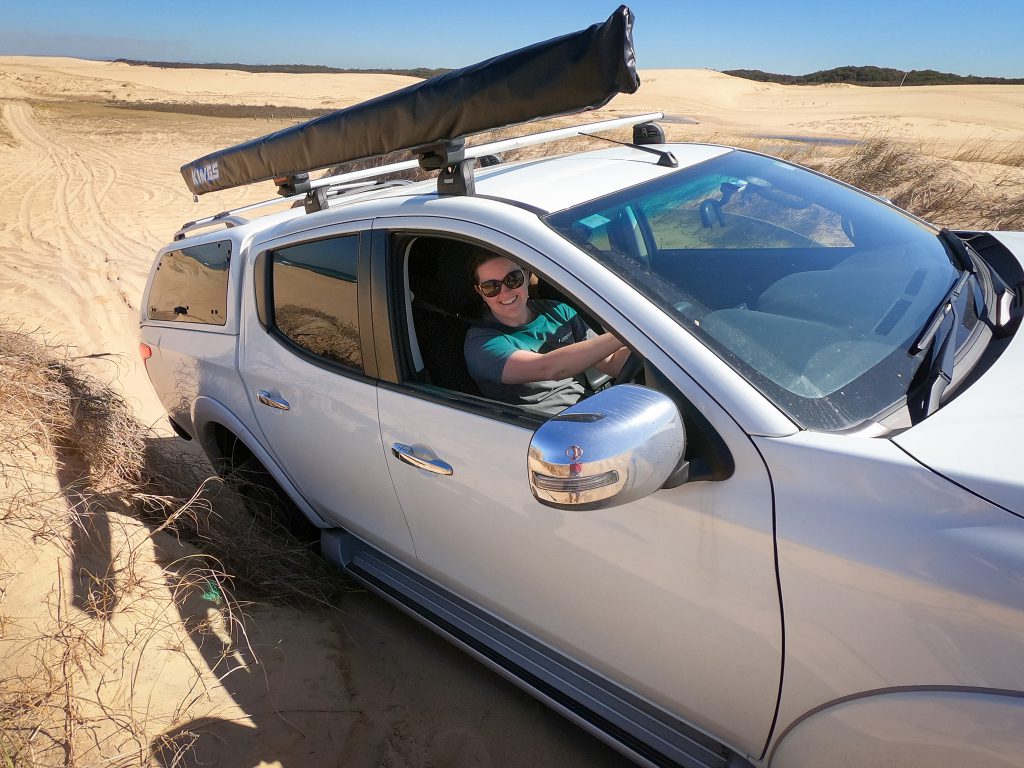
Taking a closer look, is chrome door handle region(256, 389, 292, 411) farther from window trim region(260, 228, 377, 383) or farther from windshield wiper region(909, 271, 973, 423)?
windshield wiper region(909, 271, 973, 423)

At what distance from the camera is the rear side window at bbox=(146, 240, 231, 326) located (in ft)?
10.3

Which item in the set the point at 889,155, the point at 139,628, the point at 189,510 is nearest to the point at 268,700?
the point at 139,628

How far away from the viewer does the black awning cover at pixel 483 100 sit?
162 centimetres

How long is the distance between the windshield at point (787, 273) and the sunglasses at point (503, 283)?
0.35 meters

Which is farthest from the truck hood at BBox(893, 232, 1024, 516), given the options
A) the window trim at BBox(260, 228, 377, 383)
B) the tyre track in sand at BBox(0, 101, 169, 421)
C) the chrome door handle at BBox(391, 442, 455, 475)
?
the tyre track in sand at BBox(0, 101, 169, 421)

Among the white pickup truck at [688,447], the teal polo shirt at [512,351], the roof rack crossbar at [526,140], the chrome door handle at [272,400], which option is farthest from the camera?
the chrome door handle at [272,400]

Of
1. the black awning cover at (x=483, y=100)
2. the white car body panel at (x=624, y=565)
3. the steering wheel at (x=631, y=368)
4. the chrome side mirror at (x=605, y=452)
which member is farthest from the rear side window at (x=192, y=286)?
the chrome side mirror at (x=605, y=452)

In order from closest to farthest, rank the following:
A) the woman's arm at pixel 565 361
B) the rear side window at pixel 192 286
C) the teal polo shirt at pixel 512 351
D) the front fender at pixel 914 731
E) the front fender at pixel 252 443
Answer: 1. the front fender at pixel 914 731
2. the woman's arm at pixel 565 361
3. the teal polo shirt at pixel 512 351
4. the front fender at pixel 252 443
5. the rear side window at pixel 192 286

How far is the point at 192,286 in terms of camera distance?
3389mm

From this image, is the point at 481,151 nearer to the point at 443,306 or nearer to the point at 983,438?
the point at 443,306

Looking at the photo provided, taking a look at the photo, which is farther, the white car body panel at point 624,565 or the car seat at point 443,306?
the car seat at point 443,306

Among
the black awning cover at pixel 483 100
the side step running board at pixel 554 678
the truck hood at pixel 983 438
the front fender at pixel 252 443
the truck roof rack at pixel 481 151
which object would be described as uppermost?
the black awning cover at pixel 483 100

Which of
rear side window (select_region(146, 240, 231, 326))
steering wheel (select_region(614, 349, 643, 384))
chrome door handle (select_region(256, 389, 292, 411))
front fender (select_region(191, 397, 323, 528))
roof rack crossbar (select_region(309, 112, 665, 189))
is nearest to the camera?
steering wheel (select_region(614, 349, 643, 384))

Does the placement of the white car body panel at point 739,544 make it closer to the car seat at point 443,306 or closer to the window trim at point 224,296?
the car seat at point 443,306
